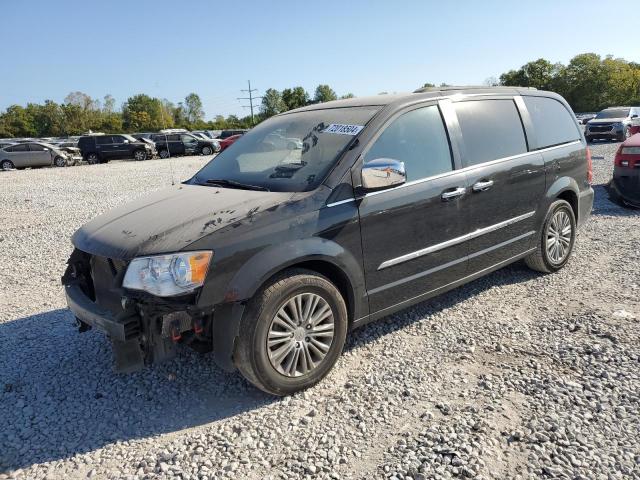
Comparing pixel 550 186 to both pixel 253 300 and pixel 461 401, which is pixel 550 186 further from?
pixel 253 300

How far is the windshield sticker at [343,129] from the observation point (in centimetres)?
362

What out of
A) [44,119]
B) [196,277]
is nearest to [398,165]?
[196,277]

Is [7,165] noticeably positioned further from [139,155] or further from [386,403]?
[386,403]

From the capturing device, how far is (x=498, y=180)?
170 inches

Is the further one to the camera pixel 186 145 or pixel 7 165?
pixel 186 145

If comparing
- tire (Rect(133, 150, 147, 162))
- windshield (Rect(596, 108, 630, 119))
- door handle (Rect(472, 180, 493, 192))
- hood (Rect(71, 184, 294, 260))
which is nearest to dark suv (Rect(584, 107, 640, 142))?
windshield (Rect(596, 108, 630, 119))

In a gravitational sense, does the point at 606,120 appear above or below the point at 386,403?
above

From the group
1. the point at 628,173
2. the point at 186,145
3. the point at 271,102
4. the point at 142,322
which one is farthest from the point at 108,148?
the point at 271,102

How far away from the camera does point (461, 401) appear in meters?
3.06

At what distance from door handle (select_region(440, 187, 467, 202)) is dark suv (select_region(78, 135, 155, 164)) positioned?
102ft

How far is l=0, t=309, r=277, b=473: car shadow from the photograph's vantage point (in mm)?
2904

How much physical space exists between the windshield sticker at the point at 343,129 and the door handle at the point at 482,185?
1.15 m

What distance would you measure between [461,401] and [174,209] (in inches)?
88.5

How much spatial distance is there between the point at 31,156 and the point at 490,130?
95.9 feet
